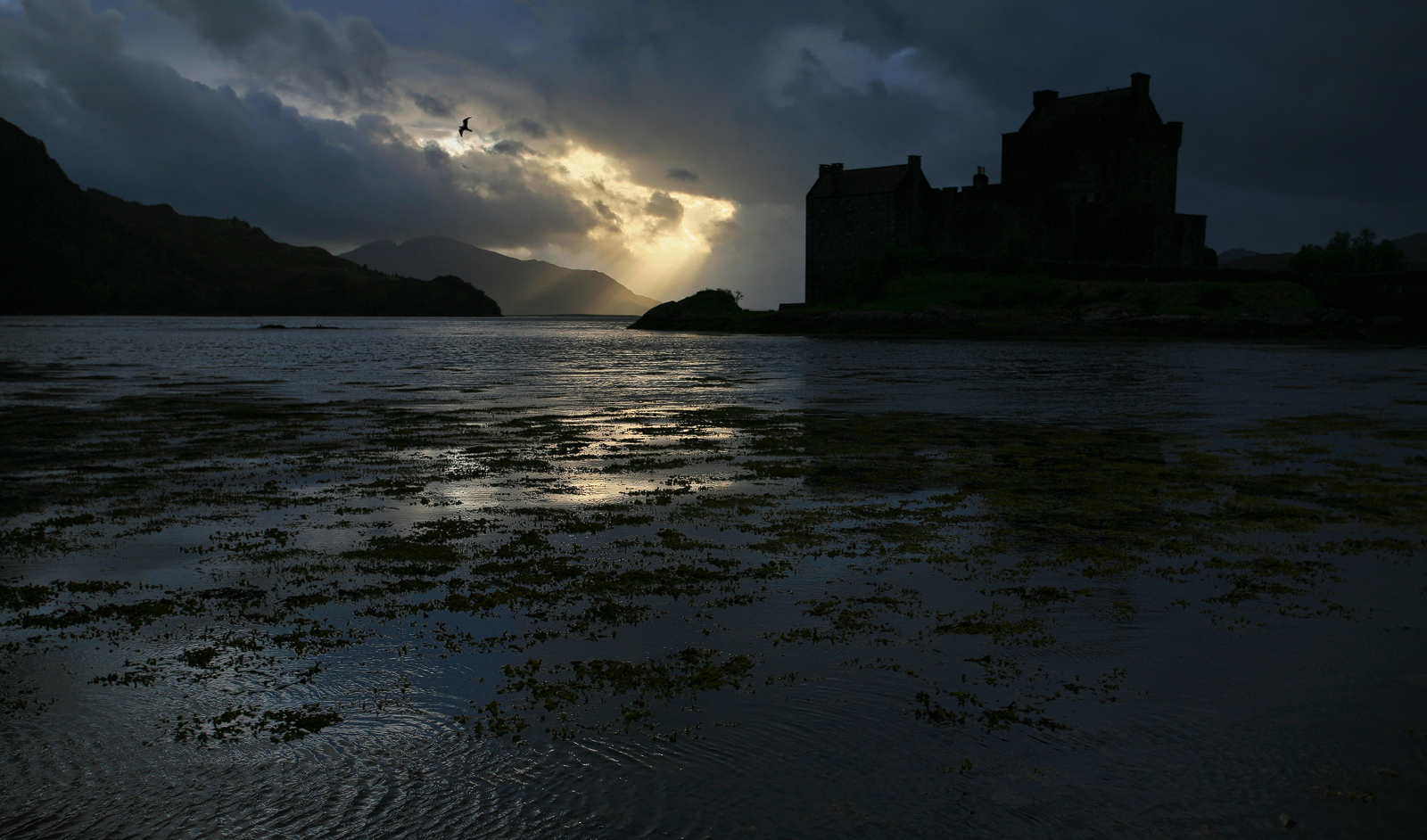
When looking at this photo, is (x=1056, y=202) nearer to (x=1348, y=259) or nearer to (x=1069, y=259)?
(x=1069, y=259)

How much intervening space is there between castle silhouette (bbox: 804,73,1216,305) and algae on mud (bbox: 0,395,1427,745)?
217 feet

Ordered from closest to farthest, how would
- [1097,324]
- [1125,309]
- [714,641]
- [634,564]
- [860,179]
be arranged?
1. [714,641]
2. [634,564]
3. [1125,309]
4. [1097,324]
5. [860,179]

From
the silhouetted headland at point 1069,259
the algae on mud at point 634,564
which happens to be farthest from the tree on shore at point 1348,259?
the algae on mud at point 634,564

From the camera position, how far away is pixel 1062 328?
219 feet

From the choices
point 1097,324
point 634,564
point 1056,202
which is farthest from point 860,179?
point 634,564

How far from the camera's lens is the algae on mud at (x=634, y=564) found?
17.3ft

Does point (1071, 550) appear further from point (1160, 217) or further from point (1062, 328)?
point (1160, 217)

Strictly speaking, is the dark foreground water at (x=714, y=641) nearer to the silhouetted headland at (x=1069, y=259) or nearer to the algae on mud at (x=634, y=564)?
the algae on mud at (x=634, y=564)

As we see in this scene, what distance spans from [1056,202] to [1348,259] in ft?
72.7

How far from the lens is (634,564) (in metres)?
7.81

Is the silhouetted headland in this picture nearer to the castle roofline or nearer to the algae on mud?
the castle roofline

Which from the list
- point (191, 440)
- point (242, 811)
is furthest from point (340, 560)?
point (191, 440)

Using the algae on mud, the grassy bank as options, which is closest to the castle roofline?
the grassy bank

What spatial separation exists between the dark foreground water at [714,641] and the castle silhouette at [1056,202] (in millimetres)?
66705
